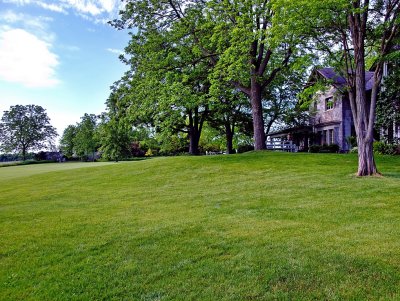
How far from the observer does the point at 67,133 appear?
233 ft

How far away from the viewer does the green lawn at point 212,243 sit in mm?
4078

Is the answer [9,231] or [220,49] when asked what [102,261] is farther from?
[220,49]

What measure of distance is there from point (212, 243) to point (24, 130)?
7847 cm

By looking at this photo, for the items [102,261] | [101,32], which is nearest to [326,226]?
[102,261]

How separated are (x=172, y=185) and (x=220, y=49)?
10.5m

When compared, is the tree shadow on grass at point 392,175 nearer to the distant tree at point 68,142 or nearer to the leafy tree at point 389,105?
the leafy tree at point 389,105

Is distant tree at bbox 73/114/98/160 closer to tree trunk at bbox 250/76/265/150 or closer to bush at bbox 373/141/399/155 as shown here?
tree trunk at bbox 250/76/265/150

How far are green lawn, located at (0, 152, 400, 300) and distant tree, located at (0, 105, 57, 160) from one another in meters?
70.2

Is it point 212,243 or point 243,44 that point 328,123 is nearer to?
point 243,44

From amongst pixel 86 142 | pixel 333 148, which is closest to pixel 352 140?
pixel 333 148

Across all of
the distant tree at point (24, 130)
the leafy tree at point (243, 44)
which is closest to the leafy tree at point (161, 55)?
the leafy tree at point (243, 44)

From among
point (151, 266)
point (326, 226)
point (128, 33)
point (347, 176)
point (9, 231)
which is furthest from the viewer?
point (128, 33)

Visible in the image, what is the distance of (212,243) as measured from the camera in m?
5.60

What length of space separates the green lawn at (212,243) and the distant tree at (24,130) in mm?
70150
